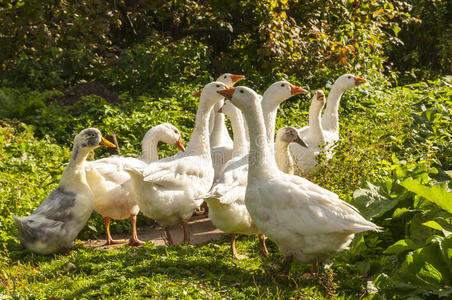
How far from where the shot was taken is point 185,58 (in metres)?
11.1

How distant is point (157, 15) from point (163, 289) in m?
9.04

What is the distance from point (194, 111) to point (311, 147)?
125 inches

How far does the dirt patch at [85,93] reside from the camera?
988cm

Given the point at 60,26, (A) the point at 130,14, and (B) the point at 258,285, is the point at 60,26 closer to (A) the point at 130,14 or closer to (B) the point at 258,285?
(A) the point at 130,14

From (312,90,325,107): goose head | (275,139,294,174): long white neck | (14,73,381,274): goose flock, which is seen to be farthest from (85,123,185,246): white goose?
(312,90,325,107): goose head

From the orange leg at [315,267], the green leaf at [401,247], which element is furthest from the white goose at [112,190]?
the green leaf at [401,247]

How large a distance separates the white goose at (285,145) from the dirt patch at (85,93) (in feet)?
15.3

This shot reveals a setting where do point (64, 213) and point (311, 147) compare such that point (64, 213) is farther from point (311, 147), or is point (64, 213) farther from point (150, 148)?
point (311, 147)

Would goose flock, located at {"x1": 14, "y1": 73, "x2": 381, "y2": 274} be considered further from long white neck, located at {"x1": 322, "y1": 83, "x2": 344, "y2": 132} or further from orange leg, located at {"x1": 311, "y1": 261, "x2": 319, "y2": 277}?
long white neck, located at {"x1": 322, "y1": 83, "x2": 344, "y2": 132}

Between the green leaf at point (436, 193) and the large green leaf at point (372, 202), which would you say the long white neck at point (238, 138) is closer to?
the large green leaf at point (372, 202)

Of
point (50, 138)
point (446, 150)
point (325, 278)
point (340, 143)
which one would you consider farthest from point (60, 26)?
point (325, 278)

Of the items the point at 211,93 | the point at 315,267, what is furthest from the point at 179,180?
the point at 315,267

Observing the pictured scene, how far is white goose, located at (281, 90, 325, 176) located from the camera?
21.7 ft

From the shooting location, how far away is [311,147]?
685cm
